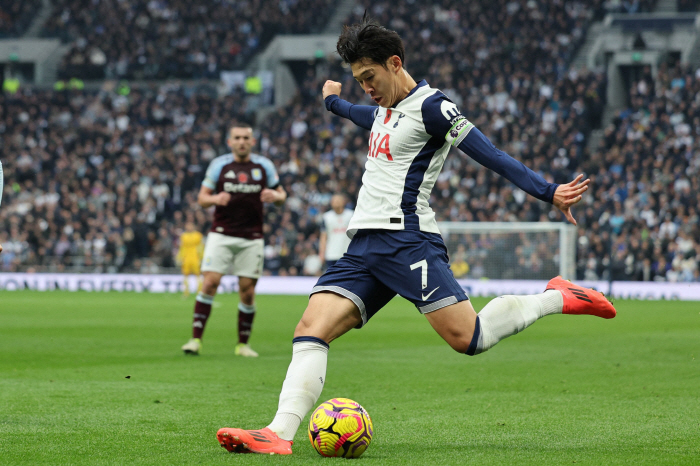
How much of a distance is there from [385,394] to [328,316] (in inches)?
102

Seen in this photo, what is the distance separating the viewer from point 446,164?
28844mm

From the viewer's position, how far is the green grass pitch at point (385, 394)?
4648 mm

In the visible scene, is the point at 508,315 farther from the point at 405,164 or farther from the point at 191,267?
the point at 191,267

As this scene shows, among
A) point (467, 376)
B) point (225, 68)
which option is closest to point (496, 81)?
point (225, 68)

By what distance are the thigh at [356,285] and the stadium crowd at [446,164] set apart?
1860 centimetres

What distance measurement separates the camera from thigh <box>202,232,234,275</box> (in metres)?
9.71

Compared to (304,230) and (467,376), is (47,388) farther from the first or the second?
(304,230)

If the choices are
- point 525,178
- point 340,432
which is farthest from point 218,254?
point 525,178

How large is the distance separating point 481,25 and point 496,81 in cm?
322

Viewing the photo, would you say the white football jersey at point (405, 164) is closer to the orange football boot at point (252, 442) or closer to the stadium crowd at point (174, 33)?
the orange football boot at point (252, 442)

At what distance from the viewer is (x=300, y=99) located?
33.6 meters

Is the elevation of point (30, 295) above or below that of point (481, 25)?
below

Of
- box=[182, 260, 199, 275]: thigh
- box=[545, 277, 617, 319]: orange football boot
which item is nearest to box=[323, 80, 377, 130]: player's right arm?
box=[545, 277, 617, 319]: orange football boot

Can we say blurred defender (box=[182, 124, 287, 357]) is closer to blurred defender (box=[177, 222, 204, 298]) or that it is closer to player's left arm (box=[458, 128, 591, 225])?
player's left arm (box=[458, 128, 591, 225])
